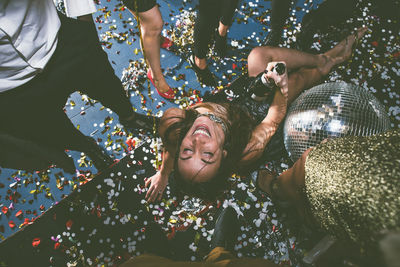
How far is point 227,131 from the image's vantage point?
1.91m

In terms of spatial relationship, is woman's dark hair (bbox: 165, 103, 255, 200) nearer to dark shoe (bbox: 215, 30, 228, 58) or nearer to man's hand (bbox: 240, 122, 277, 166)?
man's hand (bbox: 240, 122, 277, 166)

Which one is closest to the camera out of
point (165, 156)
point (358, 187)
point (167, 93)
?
point (358, 187)

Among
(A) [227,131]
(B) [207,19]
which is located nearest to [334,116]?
(A) [227,131]

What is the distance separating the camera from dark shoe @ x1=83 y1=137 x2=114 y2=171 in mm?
2255

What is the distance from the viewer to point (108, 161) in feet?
7.95

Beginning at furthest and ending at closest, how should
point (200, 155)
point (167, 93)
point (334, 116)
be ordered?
1. point (167, 93)
2. point (200, 155)
3. point (334, 116)

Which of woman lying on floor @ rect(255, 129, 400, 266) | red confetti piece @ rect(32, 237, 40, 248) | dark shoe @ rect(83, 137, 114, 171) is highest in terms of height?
woman lying on floor @ rect(255, 129, 400, 266)

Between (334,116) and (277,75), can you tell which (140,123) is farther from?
(334,116)

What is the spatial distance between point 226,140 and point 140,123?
114 centimetres

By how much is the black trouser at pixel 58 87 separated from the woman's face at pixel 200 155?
89 centimetres

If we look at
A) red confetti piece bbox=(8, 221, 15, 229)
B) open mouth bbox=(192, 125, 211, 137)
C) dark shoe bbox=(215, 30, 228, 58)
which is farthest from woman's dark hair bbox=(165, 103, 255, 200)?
red confetti piece bbox=(8, 221, 15, 229)

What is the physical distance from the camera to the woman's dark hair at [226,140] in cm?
181

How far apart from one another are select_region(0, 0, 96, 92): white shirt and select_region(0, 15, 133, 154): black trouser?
7 centimetres

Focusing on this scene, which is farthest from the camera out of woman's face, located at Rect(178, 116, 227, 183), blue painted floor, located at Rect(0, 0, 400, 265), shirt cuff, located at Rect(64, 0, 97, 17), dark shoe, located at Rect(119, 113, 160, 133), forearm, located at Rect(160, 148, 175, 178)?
dark shoe, located at Rect(119, 113, 160, 133)
